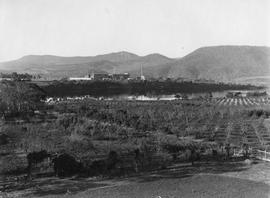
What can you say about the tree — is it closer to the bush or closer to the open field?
the open field

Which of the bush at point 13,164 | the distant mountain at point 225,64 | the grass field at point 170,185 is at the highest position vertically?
the distant mountain at point 225,64

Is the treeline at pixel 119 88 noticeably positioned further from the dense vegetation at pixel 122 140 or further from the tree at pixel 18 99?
the dense vegetation at pixel 122 140

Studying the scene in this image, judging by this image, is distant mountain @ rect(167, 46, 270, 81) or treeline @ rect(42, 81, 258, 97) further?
distant mountain @ rect(167, 46, 270, 81)

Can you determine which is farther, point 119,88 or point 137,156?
point 119,88

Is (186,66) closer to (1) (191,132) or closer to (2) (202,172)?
(1) (191,132)

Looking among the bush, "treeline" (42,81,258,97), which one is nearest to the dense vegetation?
the bush

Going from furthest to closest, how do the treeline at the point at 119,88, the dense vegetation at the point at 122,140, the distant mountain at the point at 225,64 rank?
1. the distant mountain at the point at 225,64
2. the treeline at the point at 119,88
3. the dense vegetation at the point at 122,140

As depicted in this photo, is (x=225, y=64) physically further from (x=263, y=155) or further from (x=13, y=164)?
(x=13, y=164)

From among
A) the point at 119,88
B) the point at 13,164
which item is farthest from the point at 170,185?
the point at 119,88

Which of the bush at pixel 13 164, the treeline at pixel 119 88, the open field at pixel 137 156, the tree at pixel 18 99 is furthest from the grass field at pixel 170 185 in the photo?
the treeline at pixel 119 88
